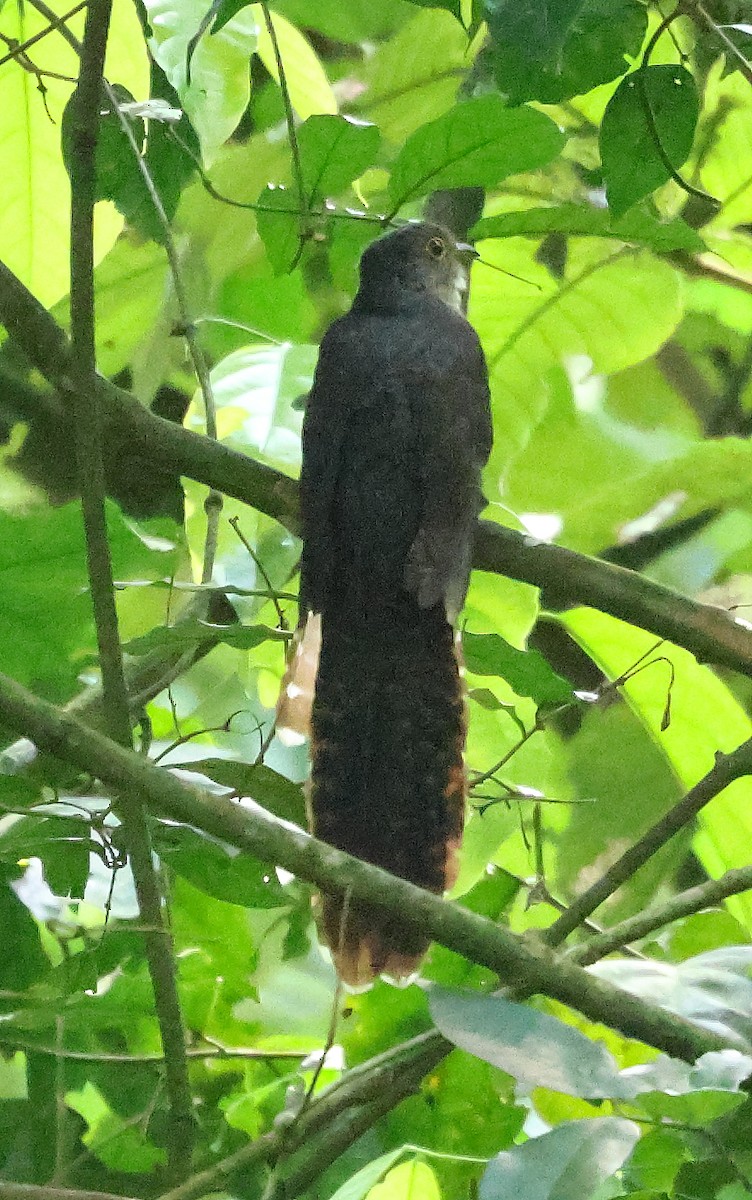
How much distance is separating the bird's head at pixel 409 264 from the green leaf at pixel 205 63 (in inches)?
30.6

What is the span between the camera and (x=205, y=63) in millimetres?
1388

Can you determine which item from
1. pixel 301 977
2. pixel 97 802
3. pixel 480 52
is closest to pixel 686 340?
pixel 480 52

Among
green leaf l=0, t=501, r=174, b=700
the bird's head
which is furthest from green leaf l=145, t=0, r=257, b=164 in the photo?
the bird's head

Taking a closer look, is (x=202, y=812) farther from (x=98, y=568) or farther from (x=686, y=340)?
(x=686, y=340)

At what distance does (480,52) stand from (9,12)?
0.63 metres

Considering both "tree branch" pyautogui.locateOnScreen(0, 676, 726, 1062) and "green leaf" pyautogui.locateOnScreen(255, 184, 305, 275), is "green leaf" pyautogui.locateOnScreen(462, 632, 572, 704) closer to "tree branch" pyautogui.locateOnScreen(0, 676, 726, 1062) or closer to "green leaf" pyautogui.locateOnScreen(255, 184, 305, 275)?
"tree branch" pyautogui.locateOnScreen(0, 676, 726, 1062)

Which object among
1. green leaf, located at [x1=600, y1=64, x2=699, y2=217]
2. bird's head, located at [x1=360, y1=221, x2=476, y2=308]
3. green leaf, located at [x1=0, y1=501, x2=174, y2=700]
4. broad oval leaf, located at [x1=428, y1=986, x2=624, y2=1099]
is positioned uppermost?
bird's head, located at [x1=360, y1=221, x2=476, y2=308]

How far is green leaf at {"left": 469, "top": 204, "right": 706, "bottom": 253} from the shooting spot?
63.0 inches

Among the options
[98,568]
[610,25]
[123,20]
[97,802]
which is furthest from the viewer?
[123,20]

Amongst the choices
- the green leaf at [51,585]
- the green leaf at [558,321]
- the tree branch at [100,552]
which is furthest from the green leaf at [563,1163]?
the green leaf at [558,321]

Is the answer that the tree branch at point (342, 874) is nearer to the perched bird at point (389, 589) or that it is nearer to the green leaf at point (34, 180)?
the perched bird at point (389, 589)

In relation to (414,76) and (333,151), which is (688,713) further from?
(414,76)

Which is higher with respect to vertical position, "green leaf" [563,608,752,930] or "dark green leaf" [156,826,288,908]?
"green leaf" [563,608,752,930]

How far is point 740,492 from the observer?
2027mm
